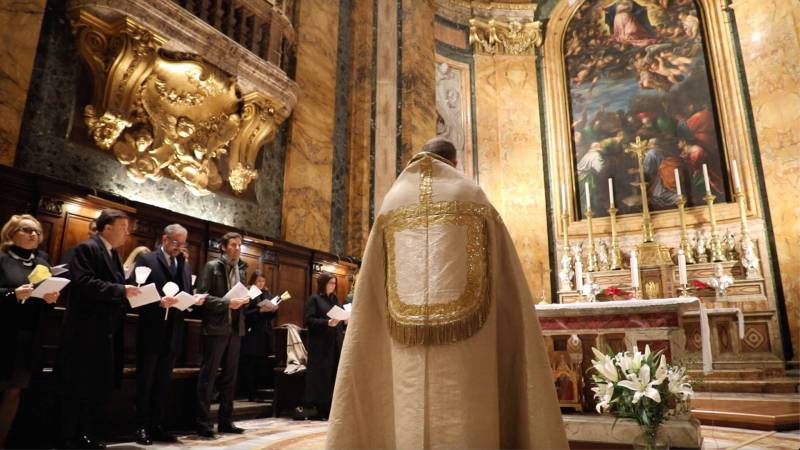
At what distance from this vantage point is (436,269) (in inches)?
94.3

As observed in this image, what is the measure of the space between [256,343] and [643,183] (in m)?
8.61

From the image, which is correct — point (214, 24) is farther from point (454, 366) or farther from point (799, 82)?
point (799, 82)

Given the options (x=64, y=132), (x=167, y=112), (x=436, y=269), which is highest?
(x=167, y=112)

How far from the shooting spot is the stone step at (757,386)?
8117 millimetres

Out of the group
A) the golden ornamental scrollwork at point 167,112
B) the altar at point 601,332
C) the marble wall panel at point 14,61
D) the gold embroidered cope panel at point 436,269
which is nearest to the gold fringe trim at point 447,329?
the gold embroidered cope panel at point 436,269

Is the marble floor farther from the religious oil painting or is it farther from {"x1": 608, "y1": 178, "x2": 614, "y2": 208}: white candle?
the religious oil painting

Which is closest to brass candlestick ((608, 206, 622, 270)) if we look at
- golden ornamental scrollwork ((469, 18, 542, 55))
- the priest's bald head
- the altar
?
golden ornamental scrollwork ((469, 18, 542, 55))

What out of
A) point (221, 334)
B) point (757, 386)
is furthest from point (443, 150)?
point (757, 386)

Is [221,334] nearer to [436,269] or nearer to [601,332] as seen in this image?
[436,269]

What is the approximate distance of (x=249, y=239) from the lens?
7.21 metres

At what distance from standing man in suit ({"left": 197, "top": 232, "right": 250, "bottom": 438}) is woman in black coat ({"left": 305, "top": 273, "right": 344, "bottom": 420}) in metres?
1.19

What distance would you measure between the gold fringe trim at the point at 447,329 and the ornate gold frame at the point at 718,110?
1024cm

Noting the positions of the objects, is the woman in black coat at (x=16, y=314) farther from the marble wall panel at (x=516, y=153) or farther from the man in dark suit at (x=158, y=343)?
the marble wall panel at (x=516, y=153)

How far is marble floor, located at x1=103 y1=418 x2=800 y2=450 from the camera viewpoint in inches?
156
